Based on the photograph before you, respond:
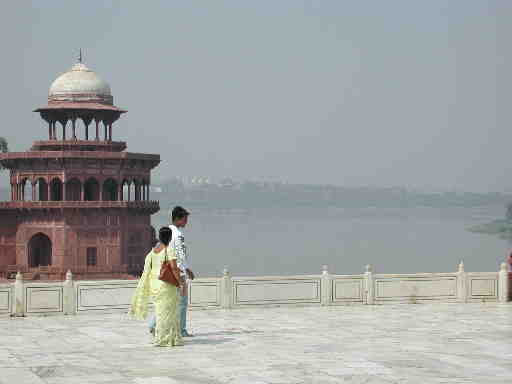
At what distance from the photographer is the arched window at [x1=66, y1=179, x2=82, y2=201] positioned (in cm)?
4181

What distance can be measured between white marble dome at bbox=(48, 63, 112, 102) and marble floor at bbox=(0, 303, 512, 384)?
2684 cm

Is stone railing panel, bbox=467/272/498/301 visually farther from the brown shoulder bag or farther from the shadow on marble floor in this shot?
the brown shoulder bag

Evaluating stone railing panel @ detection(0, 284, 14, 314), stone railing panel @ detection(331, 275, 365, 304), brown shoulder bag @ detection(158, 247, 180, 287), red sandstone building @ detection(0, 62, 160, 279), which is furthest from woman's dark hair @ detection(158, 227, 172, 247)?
red sandstone building @ detection(0, 62, 160, 279)

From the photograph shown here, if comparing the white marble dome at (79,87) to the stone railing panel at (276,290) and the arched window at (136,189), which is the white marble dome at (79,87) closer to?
the arched window at (136,189)

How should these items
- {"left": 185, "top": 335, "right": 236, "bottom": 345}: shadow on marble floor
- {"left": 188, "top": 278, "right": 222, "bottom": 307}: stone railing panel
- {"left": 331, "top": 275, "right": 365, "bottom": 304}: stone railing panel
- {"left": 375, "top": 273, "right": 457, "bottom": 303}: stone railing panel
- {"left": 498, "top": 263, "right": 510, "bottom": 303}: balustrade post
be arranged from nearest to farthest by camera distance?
{"left": 185, "top": 335, "right": 236, "bottom": 345}: shadow on marble floor, {"left": 188, "top": 278, "right": 222, "bottom": 307}: stone railing panel, {"left": 331, "top": 275, "right": 365, "bottom": 304}: stone railing panel, {"left": 375, "top": 273, "right": 457, "bottom": 303}: stone railing panel, {"left": 498, "top": 263, "right": 510, "bottom": 303}: balustrade post

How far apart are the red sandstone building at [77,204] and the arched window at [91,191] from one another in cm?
4

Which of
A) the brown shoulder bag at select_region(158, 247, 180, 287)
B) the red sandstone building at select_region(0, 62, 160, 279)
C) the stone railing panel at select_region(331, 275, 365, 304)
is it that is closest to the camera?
the brown shoulder bag at select_region(158, 247, 180, 287)

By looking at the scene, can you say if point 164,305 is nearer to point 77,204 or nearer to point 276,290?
point 276,290

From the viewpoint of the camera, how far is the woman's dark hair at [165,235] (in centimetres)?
1333

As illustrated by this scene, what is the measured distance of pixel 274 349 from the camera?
1337 centimetres

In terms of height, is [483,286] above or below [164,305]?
below

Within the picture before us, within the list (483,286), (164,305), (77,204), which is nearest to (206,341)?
(164,305)

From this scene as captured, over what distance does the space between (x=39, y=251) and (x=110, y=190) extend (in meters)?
4.00

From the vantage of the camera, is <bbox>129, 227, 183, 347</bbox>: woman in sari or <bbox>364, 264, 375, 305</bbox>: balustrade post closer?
<bbox>129, 227, 183, 347</bbox>: woman in sari
